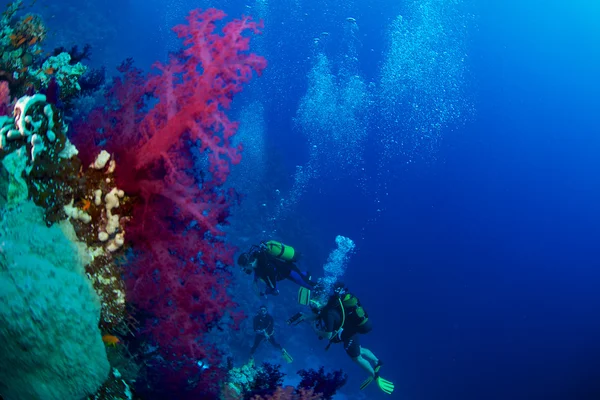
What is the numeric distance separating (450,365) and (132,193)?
23195 millimetres

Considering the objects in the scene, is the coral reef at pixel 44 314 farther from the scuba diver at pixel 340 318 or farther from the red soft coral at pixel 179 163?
the scuba diver at pixel 340 318

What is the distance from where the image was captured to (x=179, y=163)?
2.34m

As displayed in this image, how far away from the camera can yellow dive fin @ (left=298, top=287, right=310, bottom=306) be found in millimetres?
7191

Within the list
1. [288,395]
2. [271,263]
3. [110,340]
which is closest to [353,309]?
[271,263]

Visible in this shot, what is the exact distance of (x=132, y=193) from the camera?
2.29 metres

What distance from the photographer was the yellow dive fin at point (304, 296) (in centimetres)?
719

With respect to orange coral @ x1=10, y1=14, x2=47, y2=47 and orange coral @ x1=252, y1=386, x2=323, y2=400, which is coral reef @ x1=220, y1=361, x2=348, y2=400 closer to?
orange coral @ x1=252, y1=386, x2=323, y2=400

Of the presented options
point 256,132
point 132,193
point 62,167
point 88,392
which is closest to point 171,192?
point 132,193

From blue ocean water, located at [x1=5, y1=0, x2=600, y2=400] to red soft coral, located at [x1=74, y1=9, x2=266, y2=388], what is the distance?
11.0 m

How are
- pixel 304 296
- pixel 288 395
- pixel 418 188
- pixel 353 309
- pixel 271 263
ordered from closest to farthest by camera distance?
1. pixel 288 395
2. pixel 353 309
3. pixel 271 263
4. pixel 304 296
5. pixel 418 188

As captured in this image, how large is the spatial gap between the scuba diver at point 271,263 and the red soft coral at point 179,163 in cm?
411

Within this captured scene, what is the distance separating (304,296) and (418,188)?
2543 centimetres

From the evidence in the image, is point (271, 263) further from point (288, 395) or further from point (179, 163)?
point (179, 163)

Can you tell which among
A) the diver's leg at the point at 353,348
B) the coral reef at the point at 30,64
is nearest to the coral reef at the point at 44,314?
the coral reef at the point at 30,64
